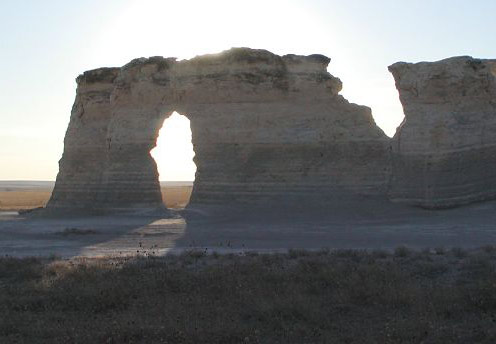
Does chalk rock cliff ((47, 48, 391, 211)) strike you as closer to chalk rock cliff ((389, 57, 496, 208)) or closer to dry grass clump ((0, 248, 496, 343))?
chalk rock cliff ((389, 57, 496, 208))

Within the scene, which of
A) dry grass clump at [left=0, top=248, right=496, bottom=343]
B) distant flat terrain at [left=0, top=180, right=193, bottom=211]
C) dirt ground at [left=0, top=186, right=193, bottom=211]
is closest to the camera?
dry grass clump at [left=0, top=248, right=496, bottom=343]

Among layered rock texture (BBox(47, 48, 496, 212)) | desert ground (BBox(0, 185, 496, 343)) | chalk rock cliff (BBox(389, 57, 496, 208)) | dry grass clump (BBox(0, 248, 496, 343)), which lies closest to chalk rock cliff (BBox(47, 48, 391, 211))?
layered rock texture (BBox(47, 48, 496, 212))

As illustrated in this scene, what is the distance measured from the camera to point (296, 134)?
25.3 m

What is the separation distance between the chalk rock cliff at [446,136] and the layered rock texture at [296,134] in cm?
3

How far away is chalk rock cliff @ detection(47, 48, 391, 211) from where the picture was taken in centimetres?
2492

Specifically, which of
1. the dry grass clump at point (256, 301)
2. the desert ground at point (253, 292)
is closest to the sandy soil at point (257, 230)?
the desert ground at point (253, 292)

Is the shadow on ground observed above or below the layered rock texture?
below

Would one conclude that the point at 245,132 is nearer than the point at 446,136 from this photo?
No

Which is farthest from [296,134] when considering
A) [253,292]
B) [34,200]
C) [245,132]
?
[34,200]

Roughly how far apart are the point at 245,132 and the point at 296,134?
179cm

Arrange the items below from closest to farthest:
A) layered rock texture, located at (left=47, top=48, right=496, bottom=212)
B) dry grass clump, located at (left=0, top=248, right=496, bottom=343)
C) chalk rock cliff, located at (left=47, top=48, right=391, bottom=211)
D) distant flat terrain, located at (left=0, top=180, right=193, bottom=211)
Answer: dry grass clump, located at (left=0, top=248, right=496, bottom=343), layered rock texture, located at (left=47, top=48, right=496, bottom=212), chalk rock cliff, located at (left=47, top=48, right=391, bottom=211), distant flat terrain, located at (left=0, top=180, right=193, bottom=211)

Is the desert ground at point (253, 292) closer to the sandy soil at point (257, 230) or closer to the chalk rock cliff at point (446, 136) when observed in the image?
the sandy soil at point (257, 230)

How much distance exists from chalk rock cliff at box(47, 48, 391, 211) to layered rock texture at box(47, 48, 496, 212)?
37 mm

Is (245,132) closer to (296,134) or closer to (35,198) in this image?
(296,134)
